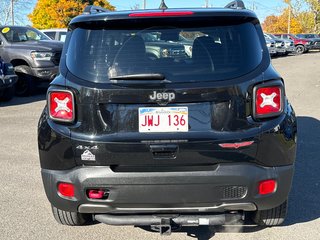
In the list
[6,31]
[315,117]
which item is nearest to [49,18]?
[6,31]

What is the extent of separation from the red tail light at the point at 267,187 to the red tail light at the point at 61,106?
4.63ft

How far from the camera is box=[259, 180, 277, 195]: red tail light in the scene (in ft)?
9.63

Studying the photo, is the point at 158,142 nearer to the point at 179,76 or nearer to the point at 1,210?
the point at 179,76

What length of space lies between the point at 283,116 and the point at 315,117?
18.7 feet

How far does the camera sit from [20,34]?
492 inches

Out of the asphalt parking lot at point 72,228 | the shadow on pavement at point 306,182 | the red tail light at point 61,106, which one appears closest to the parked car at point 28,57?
the asphalt parking lot at point 72,228

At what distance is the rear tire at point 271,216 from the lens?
3438 mm

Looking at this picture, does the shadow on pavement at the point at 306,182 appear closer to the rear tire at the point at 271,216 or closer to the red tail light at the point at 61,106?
the rear tire at the point at 271,216

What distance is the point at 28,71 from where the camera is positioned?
38.0ft

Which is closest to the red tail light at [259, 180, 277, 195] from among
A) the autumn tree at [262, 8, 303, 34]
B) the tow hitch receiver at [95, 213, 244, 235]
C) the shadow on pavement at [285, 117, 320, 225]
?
the tow hitch receiver at [95, 213, 244, 235]

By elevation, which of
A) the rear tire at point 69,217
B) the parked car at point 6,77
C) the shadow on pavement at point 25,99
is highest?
the rear tire at point 69,217

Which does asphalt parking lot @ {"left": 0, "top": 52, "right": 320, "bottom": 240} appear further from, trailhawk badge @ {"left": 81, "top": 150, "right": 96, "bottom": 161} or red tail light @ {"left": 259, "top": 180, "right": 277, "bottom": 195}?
trailhawk badge @ {"left": 81, "top": 150, "right": 96, "bottom": 161}

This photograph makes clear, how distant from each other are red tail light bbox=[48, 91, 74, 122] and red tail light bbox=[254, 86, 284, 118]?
4.24 ft

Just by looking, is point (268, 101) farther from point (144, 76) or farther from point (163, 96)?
point (144, 76)
